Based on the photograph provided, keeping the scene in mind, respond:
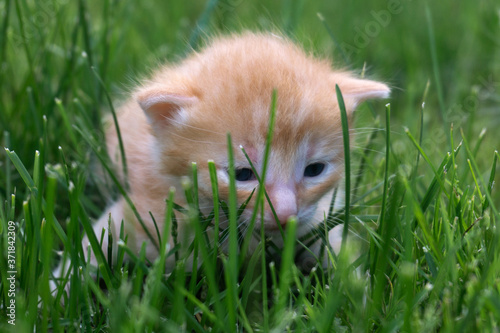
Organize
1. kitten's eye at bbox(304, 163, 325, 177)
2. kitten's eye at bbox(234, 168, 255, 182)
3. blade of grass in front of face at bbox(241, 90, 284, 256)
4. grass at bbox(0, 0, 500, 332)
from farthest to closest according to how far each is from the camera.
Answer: kitten's eye at bbox(304, 163, 325, 177) < kitten's eye at bbox(234, 168, 255, 182) < blade of grass in front of face at bbox(241, 90, 284, 256) < grass at bbox(0, 0, 500, 332)

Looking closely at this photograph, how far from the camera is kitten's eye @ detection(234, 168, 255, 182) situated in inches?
67.0

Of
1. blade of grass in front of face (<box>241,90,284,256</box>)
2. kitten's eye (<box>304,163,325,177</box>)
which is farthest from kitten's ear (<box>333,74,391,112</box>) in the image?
blade of grass in front of face (<box>241,90,284,256</box>)

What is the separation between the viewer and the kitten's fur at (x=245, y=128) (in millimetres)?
1674

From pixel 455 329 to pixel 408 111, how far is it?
1915 mm

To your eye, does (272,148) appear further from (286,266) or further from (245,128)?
(286,266)

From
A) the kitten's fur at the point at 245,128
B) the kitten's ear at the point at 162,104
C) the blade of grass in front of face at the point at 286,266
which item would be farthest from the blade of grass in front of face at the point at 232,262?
the kitten's ear at the point at 162,104

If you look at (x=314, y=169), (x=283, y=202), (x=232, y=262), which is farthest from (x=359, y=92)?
(x=232, y=262)

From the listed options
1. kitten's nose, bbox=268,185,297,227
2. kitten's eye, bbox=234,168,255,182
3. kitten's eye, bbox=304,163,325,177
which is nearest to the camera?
kitten's nose, bbox=268,185,297,227

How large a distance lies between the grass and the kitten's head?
0.11m

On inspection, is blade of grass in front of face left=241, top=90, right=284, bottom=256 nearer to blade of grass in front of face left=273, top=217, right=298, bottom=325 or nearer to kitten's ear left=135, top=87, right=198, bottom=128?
blade of grass in front of face left=273, top=217, right=298, bottom=325

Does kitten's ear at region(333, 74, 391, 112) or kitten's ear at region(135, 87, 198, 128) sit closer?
Result: kitten's ear at region(135, 87, 198, 128)

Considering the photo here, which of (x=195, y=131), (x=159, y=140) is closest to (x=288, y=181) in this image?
(x=195, y=131)

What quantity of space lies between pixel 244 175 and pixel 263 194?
20 centimetres

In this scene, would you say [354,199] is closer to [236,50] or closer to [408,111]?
[236,50]
